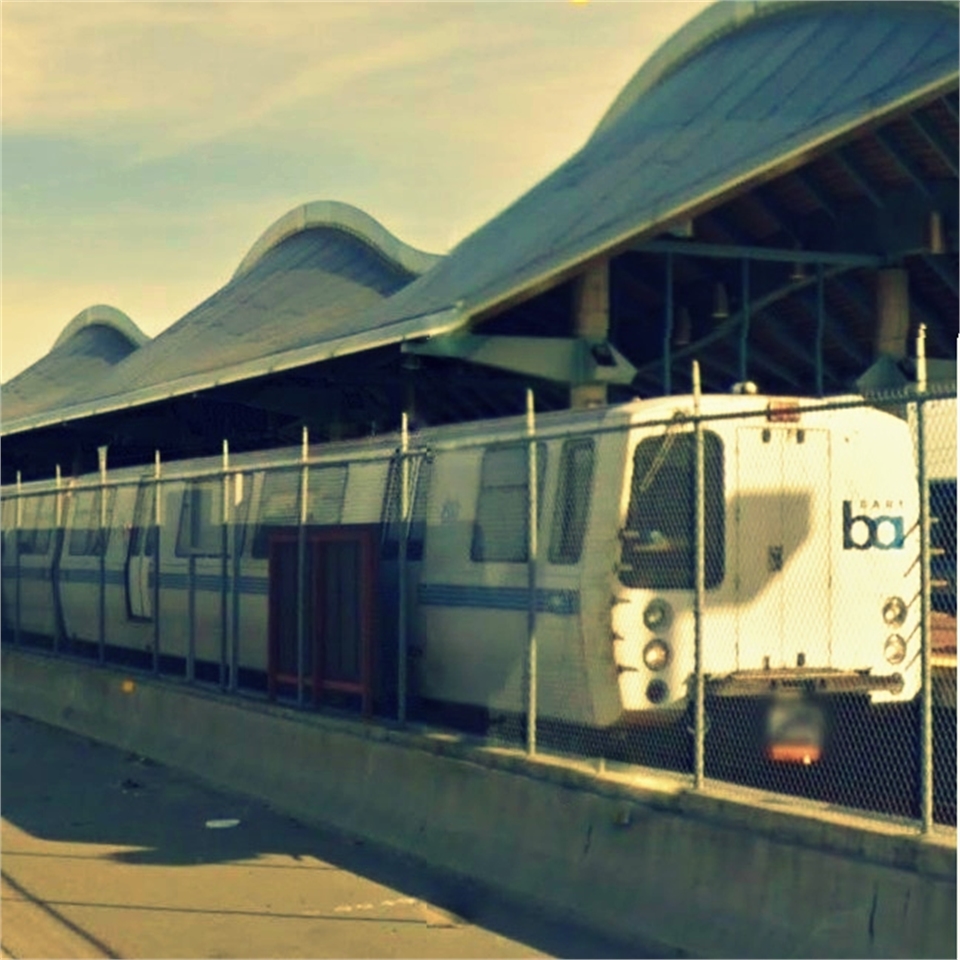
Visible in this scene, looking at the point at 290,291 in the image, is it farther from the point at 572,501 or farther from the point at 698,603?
the point at 698,603

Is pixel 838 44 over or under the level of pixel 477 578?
over

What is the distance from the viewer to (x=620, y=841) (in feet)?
34.3

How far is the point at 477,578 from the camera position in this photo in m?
14.1

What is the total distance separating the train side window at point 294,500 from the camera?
1688cm

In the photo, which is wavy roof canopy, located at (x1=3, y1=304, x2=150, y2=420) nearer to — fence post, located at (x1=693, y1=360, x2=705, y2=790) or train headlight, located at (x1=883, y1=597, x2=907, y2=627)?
train headlight, located at (x1=883, y1=597, x2=907, y2=627)

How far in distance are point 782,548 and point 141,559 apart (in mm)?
10849

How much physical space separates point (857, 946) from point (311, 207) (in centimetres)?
4875

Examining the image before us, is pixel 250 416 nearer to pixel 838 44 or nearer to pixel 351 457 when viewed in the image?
pixel 838 44

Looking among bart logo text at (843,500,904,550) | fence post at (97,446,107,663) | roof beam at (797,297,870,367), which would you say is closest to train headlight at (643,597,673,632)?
bart logo text at (843,500,904,550)

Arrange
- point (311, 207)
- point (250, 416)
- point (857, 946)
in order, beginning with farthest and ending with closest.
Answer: point (311, 207)
point (250, 416)
point (857, 946)

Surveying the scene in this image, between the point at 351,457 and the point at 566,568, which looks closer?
the point at 566,568

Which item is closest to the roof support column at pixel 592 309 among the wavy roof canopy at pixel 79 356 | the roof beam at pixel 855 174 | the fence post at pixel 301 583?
the roof beam at pixel 855 174

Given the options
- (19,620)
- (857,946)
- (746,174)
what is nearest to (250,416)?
(19,620)

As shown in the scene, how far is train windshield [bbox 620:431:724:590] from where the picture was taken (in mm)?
12547
